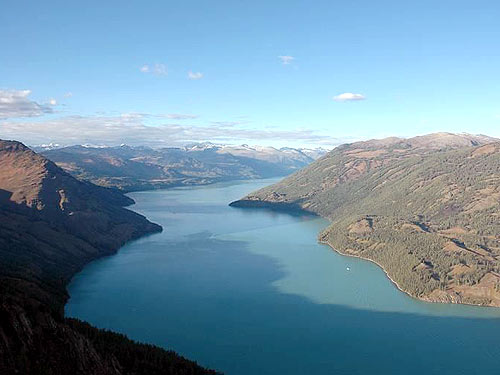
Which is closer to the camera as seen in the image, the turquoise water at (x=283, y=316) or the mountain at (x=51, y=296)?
the mountain at (x=51, y=296)

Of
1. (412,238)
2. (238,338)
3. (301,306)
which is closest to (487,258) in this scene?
(412,238)

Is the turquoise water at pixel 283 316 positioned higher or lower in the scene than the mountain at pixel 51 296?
lower

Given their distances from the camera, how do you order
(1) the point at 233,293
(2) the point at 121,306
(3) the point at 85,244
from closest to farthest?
(2) the point at 121,306, (1) the point at 233,293, (3) the point at 85,244

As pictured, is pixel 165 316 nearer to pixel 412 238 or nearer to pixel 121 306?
pixel 121 306

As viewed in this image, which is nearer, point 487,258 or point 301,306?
point 301,306

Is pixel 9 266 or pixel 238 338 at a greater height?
pixel 9 266
